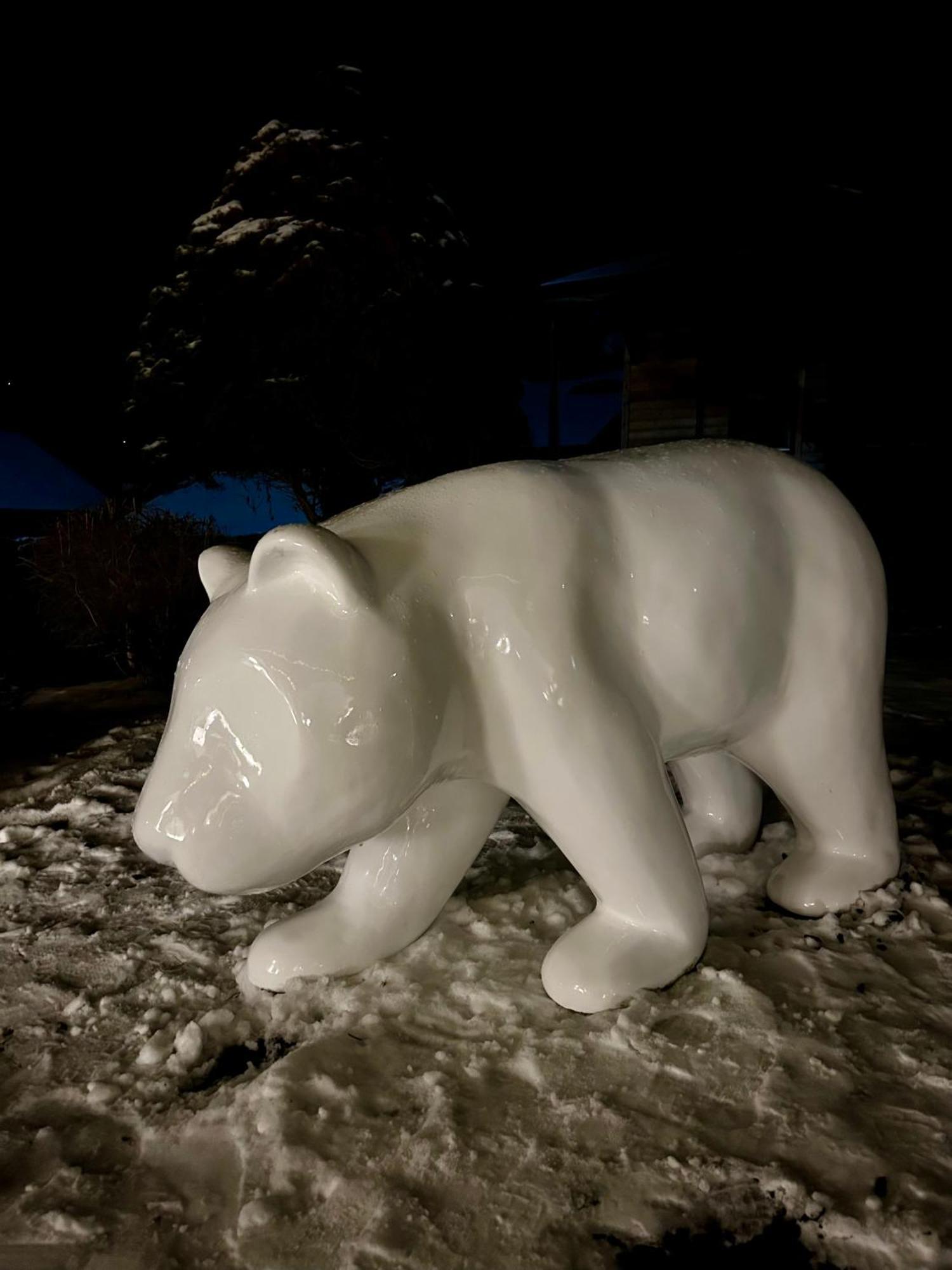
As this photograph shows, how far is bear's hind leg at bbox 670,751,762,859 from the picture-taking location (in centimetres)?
235

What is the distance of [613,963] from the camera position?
1.60m

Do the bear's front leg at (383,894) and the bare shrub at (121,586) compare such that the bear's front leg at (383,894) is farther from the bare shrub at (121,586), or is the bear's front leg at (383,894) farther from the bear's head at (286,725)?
the bare shrub at (121,586)

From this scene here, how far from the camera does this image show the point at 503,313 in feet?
30.7

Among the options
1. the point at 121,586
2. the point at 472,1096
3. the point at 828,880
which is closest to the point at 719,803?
the point at 828,880

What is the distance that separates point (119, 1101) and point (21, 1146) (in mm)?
159

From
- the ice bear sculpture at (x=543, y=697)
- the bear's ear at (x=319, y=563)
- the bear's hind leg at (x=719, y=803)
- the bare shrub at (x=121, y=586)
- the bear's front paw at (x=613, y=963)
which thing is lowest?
the bare shrub at (x=121, y=586)

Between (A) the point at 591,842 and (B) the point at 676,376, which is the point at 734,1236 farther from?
(B) the point at 676,376

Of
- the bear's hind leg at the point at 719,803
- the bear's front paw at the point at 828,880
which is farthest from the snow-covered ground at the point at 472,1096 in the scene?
the bear's hind leg at the point at 719,803

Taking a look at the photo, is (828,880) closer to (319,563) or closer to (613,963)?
(613,963)

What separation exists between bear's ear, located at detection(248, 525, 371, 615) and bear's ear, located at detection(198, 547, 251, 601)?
9.8 inches

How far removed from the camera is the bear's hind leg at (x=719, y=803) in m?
2.35

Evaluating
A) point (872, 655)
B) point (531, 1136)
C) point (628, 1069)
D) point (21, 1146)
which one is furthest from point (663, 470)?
point (21, 1146)

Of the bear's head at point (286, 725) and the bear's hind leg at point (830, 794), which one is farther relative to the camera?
the bear's hind leg at point (830, 794)

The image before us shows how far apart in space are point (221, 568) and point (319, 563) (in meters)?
0.41
